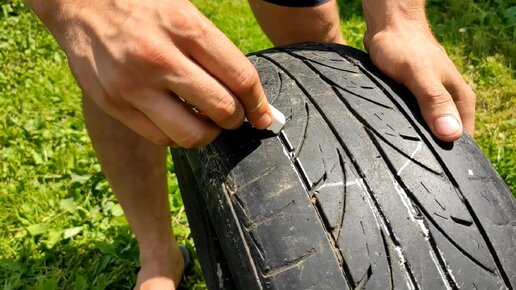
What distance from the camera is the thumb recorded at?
1203 millimetres

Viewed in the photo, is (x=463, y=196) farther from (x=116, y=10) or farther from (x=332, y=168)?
(x=116, y=10)

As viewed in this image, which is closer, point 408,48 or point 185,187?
point 408,48

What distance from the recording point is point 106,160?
1.96 m

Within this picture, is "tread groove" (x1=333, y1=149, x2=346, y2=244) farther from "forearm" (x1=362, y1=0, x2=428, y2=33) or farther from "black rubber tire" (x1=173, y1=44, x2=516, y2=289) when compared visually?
"forearm" (x1=362, y1=0, x2=428, y2=33)

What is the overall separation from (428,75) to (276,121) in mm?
346

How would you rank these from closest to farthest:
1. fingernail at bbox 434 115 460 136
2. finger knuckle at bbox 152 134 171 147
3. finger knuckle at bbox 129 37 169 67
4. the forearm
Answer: finger knuckle at bbox 129 37 169 67, finger knuckle at bbox 152 134 171 147, fingernail at bbox 434 115 460 136, the forearm

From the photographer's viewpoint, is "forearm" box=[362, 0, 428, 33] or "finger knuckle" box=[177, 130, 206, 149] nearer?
"finger knuckle" box=[177, 130, 206, 149]

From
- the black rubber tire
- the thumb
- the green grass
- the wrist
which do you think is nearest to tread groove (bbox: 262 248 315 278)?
the black rubber tire

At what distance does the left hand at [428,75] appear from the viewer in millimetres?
1221

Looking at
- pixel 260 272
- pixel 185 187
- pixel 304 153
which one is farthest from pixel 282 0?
pixel 260 272

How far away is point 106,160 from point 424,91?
107 cm

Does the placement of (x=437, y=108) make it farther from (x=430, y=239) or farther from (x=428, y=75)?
(x=430, y=239)

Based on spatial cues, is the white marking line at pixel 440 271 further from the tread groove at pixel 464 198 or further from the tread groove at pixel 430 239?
the tread groove at pixel 464 198

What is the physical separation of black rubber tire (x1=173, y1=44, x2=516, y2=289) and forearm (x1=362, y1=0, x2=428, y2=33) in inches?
8.8
